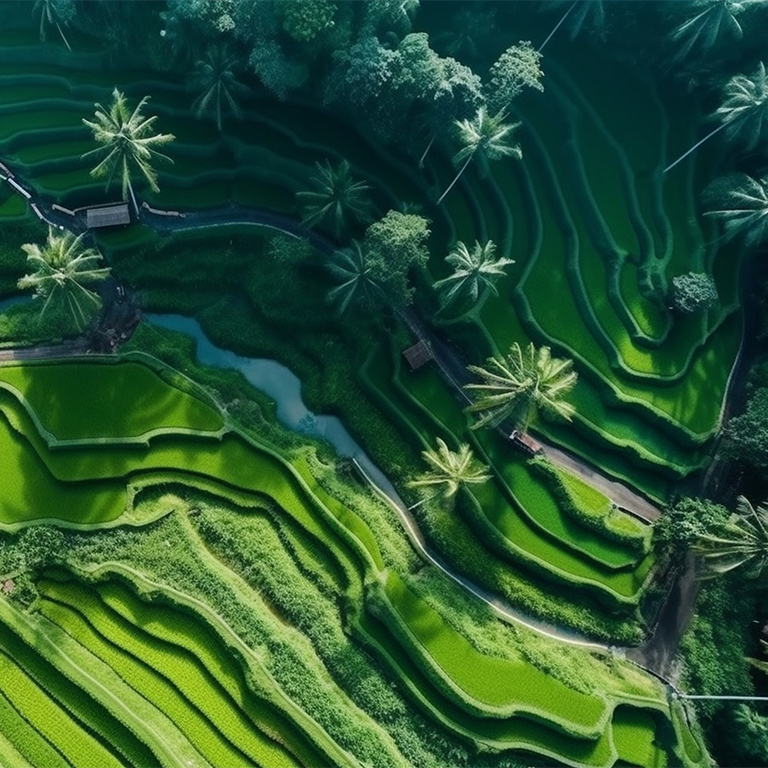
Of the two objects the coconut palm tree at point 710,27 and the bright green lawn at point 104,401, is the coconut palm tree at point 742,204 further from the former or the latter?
the bright green lawn at point 104,401

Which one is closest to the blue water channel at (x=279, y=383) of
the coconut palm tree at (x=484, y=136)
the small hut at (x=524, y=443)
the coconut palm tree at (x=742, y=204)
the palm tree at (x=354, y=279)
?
the palm tree at (x=354, y=279)

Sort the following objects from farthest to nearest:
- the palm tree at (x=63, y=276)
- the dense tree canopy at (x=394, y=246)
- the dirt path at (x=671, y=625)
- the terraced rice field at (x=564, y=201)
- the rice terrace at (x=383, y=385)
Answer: the terraced rice field at (x=564, y=201) < the dirt path at (x=671, y=625) < the dense tree canopy at (x=394, y=246) < the rice terrace at (x=383, y=385) < the palm tree at (x=63, y=276)

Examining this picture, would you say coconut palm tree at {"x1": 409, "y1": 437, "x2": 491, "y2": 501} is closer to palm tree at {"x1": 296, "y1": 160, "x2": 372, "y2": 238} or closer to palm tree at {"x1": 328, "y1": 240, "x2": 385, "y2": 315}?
palm tree at {"x1": 328, "y1": 240, "x2": 385, "y2": 315}

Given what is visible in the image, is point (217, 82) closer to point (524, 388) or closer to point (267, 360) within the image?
point (267, 360)

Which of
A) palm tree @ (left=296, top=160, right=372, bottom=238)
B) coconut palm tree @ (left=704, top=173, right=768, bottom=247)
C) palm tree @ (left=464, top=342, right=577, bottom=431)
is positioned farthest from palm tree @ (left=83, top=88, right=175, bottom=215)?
coconut palm tree @ (left=704, top=173, right=768, bottom=247)

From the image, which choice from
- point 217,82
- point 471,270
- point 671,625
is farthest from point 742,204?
point 217,82

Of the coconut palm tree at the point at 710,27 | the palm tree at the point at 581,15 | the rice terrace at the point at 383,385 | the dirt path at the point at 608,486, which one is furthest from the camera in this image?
the palm tree at the point at 581,15

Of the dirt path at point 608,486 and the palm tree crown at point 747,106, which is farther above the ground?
the palm tree crown at point 747,106
